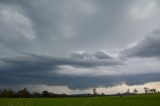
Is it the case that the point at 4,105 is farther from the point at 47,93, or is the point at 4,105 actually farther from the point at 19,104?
the point at 47,93

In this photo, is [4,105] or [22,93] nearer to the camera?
[4,105]

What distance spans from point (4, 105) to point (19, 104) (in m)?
0.73

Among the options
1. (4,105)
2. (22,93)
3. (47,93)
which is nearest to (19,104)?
(4,105)

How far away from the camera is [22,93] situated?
164500 mm

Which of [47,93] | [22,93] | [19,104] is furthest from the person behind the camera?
[47,93]

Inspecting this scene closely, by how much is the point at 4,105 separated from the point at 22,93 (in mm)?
156336

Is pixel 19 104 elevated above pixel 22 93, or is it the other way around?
pixel 22 93

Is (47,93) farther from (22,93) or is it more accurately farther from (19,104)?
(19,104)

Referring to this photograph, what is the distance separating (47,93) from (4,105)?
172519 mm

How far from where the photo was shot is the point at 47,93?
182 meters

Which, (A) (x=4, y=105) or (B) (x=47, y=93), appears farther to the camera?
(B) (x=47, y=93)

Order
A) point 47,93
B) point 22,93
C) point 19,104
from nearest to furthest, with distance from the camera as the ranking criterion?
1. point 19,104
2. point 22,93
3. point 47,93

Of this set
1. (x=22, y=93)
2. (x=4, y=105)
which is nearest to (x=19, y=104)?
(x=4, y=105)

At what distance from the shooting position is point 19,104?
485 inches
